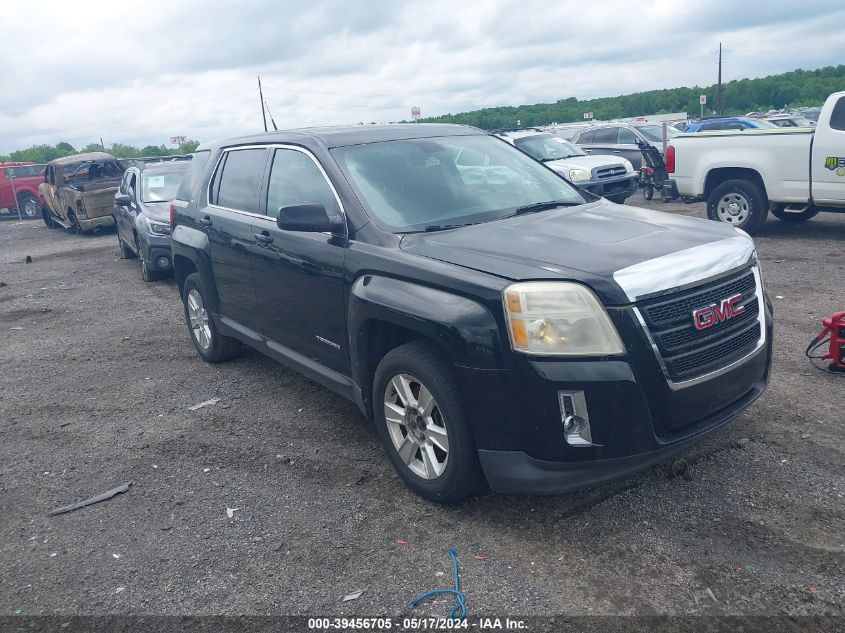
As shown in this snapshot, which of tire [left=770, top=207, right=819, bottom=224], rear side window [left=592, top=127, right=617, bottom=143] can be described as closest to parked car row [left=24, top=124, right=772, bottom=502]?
tire [left=770, top=207, right=819, bottom=224]

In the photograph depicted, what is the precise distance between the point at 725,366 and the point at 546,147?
41.0ft

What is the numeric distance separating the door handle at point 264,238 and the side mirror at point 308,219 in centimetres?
80

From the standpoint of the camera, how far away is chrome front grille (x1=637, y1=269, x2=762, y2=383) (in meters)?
3.32

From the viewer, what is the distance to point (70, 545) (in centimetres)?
387

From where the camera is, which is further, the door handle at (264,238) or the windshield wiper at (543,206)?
the door handle at (264,238)

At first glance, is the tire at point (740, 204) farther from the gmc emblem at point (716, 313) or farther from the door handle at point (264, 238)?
the door handle at point (264, 238)

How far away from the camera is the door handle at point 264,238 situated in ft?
16.4

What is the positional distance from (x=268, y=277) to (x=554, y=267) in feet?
7.75

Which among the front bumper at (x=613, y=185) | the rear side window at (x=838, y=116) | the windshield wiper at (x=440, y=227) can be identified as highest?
the rear side window at (x=838, y=116)

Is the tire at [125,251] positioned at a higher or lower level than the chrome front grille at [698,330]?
lower

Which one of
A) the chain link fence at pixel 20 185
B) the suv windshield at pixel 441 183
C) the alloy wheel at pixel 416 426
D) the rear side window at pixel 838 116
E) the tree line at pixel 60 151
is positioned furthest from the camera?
the tree line at pixel 60 151

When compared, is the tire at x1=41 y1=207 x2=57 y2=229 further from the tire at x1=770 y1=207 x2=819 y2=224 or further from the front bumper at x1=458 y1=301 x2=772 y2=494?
the front bumper at x1=458 y1=301 x2=772 y2=494

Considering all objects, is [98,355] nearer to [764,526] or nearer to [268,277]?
[268,277]

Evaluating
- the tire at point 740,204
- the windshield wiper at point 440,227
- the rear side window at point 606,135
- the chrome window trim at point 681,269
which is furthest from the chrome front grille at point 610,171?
the chrome window trim at point 681,269
